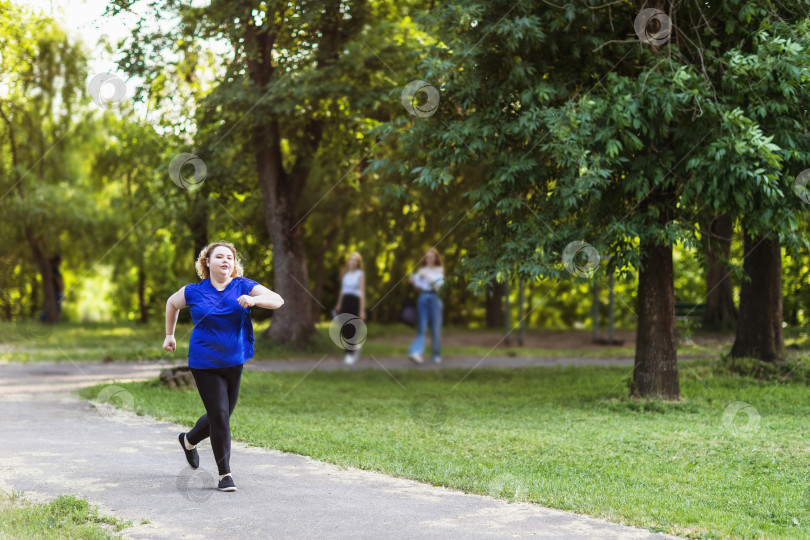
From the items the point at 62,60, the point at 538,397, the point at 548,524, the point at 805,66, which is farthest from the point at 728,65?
the point at 62,60

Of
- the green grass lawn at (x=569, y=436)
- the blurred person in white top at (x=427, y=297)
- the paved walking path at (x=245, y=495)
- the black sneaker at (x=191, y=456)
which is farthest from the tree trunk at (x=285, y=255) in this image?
the black sneaker at (x=191, y=456)

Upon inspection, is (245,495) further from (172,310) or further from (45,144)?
(45,144)

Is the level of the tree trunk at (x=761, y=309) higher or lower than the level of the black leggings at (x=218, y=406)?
higher

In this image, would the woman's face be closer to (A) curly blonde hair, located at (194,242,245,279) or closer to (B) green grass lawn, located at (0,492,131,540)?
(A) curly blonde hair, located at (194,242,245,279)

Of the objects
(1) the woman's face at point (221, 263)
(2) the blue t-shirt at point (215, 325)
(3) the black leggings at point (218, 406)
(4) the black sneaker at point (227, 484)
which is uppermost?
(1) the woman's face at point (221, 263)

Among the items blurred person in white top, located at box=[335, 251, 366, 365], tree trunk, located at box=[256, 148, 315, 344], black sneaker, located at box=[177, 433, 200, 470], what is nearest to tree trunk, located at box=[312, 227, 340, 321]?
tree trunk, located at box=[256, 148, 315, 344]

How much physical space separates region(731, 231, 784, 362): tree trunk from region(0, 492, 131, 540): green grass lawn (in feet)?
37.2

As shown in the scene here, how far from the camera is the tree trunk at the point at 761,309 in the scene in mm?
13906

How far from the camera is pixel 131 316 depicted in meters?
40.2

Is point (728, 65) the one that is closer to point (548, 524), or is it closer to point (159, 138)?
point (548, 524)

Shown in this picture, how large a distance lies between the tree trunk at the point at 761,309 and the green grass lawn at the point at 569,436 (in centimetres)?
78

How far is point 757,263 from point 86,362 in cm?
1221

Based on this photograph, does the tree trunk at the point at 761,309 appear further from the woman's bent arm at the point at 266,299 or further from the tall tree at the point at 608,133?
the woman's bent arm at the point at 266,299

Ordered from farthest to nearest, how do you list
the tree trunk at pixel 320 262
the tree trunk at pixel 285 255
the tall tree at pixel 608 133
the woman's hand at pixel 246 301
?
the tree trunk at pixel 320 262, the tree trunk at pixel 285 255, the tall tree at pixel 608 133, the woman's hand at pixel 246 301
